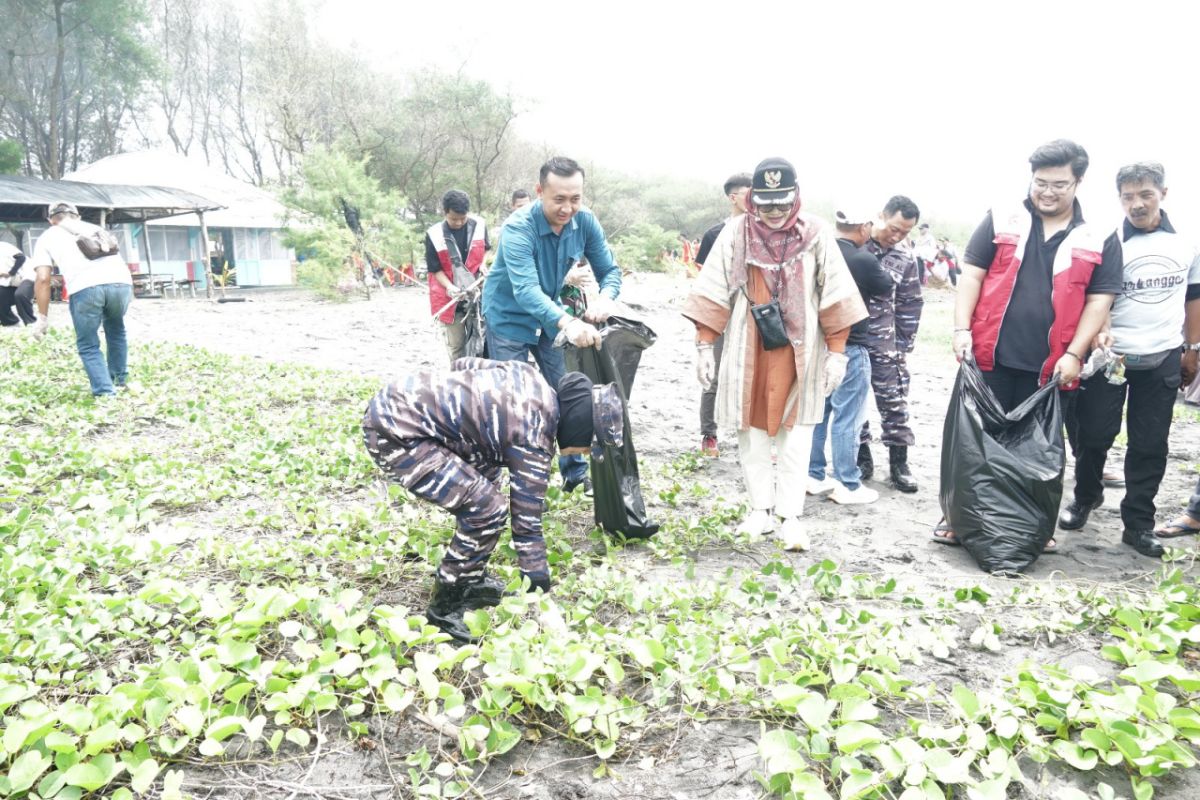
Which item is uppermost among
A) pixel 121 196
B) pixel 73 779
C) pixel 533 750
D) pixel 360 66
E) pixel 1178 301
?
pixel 360 66

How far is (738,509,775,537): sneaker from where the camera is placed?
12.3 feet

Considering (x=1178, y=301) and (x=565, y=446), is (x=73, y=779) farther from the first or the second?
(x=1178, y=301)

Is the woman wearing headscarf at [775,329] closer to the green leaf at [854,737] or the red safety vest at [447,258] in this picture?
the green leaf at [854,737]

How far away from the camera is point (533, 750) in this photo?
2217mm

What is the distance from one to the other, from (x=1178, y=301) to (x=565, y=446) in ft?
9.52

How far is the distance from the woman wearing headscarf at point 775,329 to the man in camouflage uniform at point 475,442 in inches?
42.1

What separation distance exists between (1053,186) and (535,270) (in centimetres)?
227

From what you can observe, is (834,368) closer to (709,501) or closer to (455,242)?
(709,501)

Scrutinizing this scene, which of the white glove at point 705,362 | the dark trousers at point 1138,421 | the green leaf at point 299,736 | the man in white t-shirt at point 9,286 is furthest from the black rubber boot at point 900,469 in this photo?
the man in white t-shirt at point 9,286

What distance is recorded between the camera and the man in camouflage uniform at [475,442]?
265 centimetres

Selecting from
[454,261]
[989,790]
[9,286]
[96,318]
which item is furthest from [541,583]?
[9,286]

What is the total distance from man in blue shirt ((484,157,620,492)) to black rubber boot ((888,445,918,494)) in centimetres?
185

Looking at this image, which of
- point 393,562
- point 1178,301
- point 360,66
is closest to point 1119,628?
point 1178,301

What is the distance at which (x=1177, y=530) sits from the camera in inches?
154
